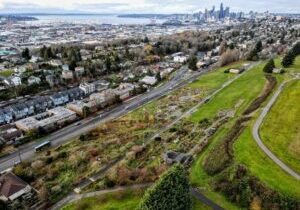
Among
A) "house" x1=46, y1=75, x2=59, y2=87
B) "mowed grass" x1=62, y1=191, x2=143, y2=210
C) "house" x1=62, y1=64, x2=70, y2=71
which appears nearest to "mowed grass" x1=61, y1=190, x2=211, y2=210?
"mowed grass" x1=62, y1=191, x2=143, y2=210

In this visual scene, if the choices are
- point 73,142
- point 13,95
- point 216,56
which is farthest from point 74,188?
point 216,56

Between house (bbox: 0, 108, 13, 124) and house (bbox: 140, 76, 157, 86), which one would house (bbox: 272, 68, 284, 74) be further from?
house (bbox: 0, 108, 13, 124)

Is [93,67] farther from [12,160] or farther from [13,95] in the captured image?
[12,160]

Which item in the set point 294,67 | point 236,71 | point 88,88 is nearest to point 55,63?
Answer: point 88,88

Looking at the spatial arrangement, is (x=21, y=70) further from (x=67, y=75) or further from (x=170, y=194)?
(x=170, y=194)

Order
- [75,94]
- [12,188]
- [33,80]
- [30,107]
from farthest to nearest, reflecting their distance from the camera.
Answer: [33,80], [75,94], [30,107], [12,188]

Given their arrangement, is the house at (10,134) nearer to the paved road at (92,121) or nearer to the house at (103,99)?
the paved road at (92,121)
